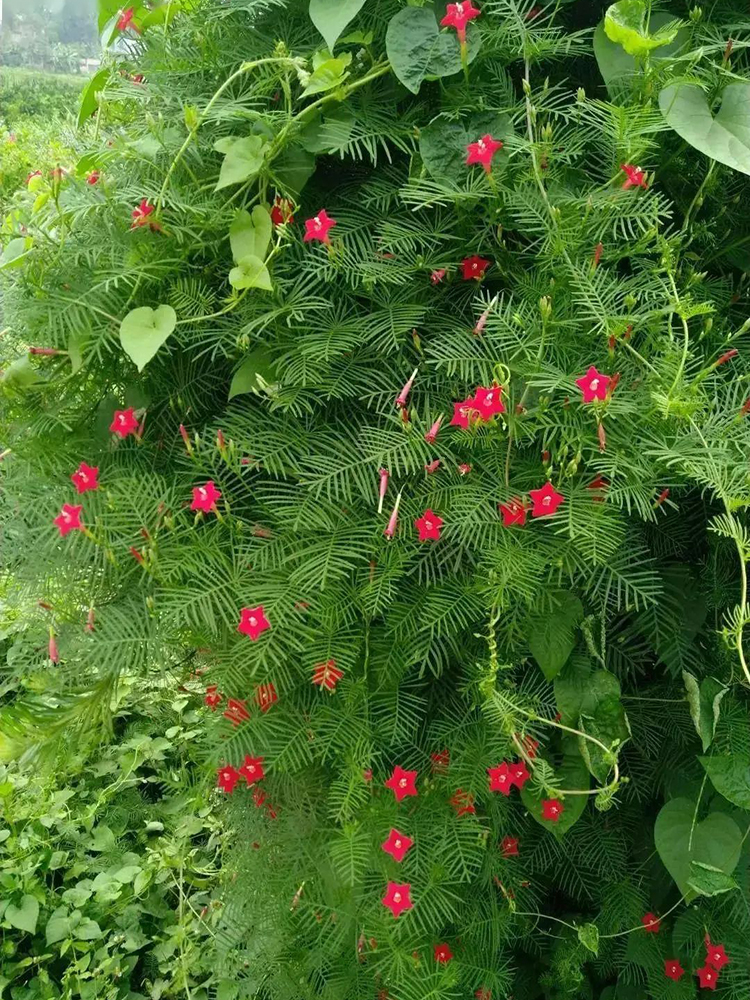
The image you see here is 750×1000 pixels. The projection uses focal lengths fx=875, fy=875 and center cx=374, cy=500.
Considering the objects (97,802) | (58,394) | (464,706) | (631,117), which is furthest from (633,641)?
(97,802)

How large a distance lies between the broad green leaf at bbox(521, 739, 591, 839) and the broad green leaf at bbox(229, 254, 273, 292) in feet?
1.60

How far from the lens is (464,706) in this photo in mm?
811

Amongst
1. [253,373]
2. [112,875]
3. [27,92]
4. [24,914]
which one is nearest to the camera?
[253,373]

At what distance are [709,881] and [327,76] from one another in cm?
73

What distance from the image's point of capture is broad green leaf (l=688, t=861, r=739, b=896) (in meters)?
0.75

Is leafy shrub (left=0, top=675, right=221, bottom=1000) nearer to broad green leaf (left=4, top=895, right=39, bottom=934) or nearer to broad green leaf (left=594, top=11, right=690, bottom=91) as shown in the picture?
broad green leaf (left=4, top=895, right=39, bottom=934)

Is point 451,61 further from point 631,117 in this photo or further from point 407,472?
point 407,472

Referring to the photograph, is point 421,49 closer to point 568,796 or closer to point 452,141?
point 452,141

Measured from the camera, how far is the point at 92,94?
82cm

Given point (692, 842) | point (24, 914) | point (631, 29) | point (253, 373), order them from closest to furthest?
1. point (631, 29)
2. point (253, 373)
3. point (692, 842)
4. point (24, 914)

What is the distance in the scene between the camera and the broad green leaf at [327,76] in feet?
2.10

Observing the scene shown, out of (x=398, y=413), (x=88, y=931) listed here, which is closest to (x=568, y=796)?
(x=398, y=413)

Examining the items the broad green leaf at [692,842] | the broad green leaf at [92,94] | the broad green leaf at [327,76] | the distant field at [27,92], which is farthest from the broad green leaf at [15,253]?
the distant field at [27,92]

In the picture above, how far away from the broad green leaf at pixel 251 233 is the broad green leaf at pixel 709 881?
64 centimetres
